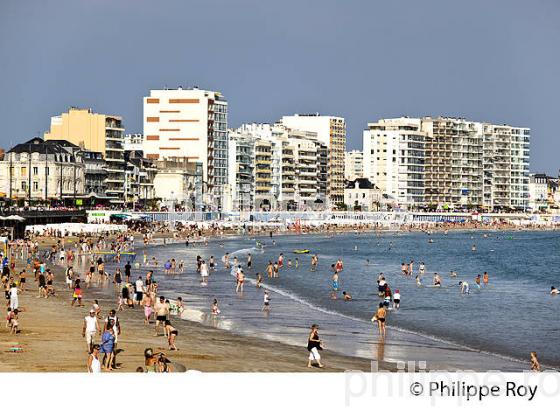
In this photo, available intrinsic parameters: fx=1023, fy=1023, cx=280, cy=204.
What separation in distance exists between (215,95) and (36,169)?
58.9 m

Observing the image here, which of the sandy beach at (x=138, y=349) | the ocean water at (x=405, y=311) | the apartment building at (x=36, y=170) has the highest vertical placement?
the apartment building at (x=36, y=170)

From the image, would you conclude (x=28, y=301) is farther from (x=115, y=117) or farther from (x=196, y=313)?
(x=115, y=117)

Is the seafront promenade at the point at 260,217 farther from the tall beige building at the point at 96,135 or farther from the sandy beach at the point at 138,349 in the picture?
the sandy beach at the point at 138,349

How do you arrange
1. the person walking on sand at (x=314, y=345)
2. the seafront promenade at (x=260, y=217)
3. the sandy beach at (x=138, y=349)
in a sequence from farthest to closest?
1. the seafront promenade at (x=260, y=217)
2. the person walking on sand at (x=314, y=345)
3. the sandy beach at (x=138, y=349)

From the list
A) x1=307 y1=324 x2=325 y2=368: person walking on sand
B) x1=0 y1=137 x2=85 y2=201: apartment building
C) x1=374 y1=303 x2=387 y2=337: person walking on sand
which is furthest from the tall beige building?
x1=307 y1=324 x2=325 y2=368: person walking on sand

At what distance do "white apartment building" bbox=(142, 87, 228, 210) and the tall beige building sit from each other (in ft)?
89.6

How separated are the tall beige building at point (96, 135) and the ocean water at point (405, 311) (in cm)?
6535

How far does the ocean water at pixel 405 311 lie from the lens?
105ft

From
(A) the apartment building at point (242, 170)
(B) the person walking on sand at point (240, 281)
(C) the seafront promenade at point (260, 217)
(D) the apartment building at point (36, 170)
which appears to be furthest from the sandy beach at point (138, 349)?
(A) the apartment building at point (242, 170)

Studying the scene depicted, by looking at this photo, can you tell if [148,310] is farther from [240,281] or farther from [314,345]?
[240,281]

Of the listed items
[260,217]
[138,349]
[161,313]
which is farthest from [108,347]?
[260,217]

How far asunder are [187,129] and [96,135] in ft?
108

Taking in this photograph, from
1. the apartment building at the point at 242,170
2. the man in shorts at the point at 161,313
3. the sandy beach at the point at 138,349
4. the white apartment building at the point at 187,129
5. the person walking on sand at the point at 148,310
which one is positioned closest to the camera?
the sandy beach at the point at 138,349
